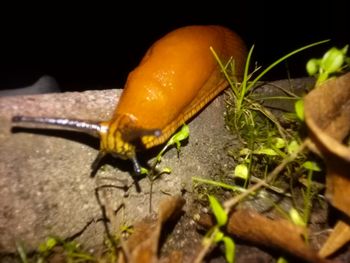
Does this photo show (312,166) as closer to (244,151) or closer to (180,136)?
(244,151)

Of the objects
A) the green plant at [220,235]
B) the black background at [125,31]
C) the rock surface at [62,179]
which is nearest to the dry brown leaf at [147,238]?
the rock surface at [62,179]

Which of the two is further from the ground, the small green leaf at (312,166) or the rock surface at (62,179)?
the rock surface at (62,179)

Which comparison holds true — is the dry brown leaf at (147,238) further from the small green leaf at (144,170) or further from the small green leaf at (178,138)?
the small green leaf at (178,138)

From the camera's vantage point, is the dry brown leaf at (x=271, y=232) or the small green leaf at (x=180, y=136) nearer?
the dry brown leaf at (x=271, y=232)

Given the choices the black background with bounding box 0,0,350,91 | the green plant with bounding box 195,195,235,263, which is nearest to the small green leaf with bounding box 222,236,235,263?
the green plant with bounding box 195,195,235,263

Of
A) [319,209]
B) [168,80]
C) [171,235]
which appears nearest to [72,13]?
[168,80]

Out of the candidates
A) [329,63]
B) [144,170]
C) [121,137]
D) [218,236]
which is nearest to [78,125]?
[121,137]
